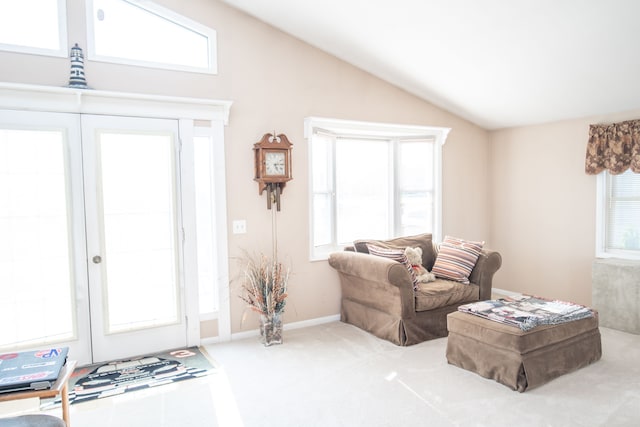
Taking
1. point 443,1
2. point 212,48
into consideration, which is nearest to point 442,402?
point 443,1

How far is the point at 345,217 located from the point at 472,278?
1.47 meters

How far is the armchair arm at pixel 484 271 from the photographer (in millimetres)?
4133

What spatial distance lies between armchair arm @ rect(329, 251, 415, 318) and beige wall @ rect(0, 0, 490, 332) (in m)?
0.26

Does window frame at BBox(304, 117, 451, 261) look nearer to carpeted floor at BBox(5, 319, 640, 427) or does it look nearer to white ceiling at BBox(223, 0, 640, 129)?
white ceiling at BBox(223, 0, 640, 129)

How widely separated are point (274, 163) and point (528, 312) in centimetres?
243


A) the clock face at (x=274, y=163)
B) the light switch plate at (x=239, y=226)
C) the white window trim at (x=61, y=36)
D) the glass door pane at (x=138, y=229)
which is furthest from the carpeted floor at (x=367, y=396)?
the white window trim at (x=61, y=36)

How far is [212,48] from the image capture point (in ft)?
12.3

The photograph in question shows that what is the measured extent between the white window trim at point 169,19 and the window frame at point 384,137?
42.1 inches

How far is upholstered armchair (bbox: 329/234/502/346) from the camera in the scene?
3646mm

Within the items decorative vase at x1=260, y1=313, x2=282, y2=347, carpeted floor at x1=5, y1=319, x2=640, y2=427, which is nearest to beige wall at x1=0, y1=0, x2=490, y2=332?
decorative vase at x1=260, y1=313, x2=282, y2=347

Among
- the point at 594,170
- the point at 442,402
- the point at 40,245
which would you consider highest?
the point at 594,170

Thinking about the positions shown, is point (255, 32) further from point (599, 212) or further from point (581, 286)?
point (581, 286)

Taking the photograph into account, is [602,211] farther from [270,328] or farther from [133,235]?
[133,235]

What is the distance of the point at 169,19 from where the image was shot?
3.59 metres
